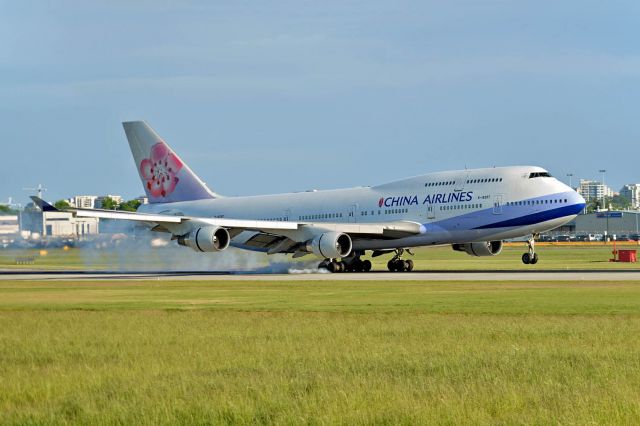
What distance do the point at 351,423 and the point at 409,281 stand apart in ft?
116

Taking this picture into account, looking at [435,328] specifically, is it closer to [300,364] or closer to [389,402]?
[300,364]

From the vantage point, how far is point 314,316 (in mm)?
30703

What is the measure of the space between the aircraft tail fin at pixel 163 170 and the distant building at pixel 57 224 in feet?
23.2

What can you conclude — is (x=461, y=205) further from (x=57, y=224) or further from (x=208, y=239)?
(x=57, y=224)

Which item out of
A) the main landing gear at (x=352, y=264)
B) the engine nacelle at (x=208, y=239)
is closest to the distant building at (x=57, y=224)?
the engine nacelle at (x=208, y=239)

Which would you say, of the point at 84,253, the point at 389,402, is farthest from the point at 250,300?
the point at 84,253

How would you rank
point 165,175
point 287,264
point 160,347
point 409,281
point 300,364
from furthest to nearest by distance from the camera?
point 165,175 → point 287,264 → point 409,281 → point 160,347 → point 300,364

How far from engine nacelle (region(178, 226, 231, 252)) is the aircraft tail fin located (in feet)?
47.0

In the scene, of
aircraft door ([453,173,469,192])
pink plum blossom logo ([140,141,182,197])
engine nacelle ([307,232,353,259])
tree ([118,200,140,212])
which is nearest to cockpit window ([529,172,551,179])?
aircraft door ([453,173,469,192])

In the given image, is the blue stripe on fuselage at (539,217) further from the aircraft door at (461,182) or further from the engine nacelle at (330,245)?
the engine nacelle at (330,245)

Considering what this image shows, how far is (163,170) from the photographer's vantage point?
75500 mm

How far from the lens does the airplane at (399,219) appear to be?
59.4 m

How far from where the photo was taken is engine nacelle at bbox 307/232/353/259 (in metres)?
60.7

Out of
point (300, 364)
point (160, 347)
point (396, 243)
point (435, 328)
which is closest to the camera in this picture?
point (300, 364)
